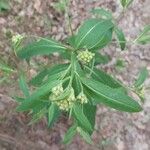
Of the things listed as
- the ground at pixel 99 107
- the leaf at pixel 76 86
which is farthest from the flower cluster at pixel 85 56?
the ground at pixel 99 107

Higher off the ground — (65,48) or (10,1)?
(65,48)

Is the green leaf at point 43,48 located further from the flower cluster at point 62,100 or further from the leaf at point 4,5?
the leaf at point 4,5

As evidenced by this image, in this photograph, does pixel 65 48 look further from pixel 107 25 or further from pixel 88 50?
pixel 107 25

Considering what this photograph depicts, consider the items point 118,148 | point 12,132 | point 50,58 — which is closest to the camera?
point 12,132

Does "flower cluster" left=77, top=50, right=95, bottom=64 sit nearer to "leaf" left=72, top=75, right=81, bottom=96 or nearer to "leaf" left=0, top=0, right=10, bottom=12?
"leaf" left=72, top=75, right=81, bottom=96

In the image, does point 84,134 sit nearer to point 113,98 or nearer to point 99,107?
point 99,107

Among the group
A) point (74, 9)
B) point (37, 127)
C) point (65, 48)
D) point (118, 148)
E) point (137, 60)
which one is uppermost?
point (65, 48)

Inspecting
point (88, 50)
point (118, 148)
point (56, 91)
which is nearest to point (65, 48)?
point (88, 50)
